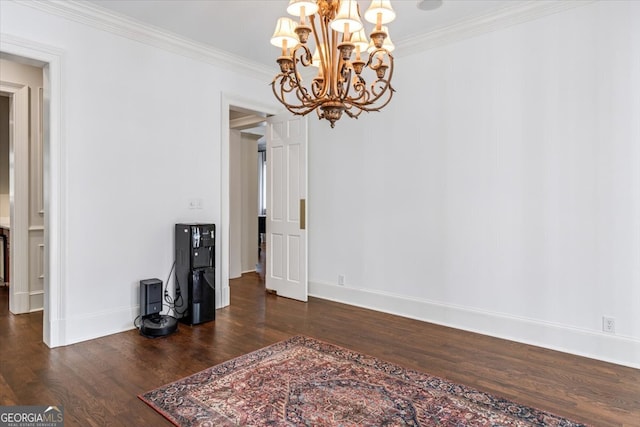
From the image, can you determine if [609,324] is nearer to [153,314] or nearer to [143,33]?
[153,314]

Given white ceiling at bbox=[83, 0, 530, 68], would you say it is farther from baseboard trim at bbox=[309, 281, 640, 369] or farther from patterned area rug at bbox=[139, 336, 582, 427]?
patterned area rug at bbox=[139, 336, 582, 427]

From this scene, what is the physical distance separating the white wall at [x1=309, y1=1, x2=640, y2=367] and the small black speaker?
7.12 ft

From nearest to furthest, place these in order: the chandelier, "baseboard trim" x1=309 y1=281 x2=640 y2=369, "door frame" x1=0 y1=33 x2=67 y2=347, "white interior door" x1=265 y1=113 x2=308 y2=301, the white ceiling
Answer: the chandelier → "baseboard trim" x1=309 y1=281 x2=640 y2=369 → "door frame" x1=0 y1=33 x2=67 y2=347 → the white ceiling → "white interior door" x1=265 y1=113 x2=308 y2=301

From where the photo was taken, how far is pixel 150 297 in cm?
374

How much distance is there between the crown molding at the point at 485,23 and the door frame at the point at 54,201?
333cm

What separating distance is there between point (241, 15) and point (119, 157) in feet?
5.82

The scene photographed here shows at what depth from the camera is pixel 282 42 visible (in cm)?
257

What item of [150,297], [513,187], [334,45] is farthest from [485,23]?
[150,297]

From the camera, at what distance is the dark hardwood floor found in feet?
7.77

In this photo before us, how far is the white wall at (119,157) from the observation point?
338cm

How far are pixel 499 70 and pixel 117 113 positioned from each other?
3611 millimetres

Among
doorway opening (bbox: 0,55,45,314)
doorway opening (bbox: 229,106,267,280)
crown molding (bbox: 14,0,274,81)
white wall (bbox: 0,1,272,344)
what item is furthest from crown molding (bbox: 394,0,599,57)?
doorway opening (bbox: 0,55,45,314)

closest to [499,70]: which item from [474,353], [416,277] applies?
[416,277]

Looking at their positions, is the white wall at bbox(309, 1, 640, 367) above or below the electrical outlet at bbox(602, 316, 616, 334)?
above
